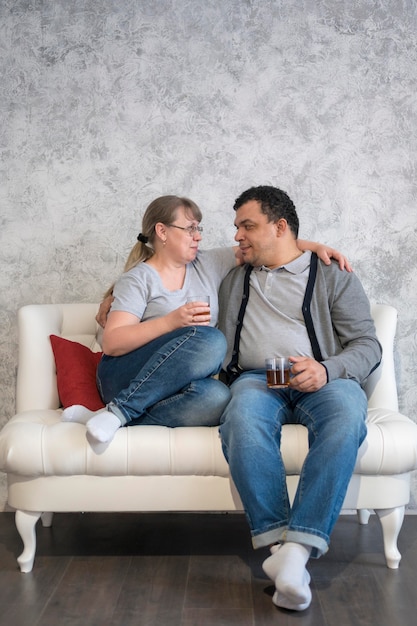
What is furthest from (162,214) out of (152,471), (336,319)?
(152,471)

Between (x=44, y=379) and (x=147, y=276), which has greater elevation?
(x=147, y=276)

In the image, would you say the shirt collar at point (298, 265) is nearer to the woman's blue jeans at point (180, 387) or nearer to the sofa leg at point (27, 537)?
the woman's blue jeans at point (180, 387)

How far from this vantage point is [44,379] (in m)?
2.94

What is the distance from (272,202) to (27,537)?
4.59 ft

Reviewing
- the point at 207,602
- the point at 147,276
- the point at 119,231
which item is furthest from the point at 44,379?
the point at 207,602

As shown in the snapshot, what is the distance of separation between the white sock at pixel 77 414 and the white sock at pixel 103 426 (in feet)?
0.35

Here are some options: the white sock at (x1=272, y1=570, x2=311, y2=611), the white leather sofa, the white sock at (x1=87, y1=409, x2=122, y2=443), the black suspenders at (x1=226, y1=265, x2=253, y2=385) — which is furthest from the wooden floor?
the black suspenders at (x1=226, y1=265, x2=253, y2=385)

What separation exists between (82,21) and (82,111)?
14.4 inches

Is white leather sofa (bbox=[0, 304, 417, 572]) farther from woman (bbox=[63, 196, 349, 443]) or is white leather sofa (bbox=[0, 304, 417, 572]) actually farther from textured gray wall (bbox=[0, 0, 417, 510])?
textured gray wall (bbox=[0, 0, 417, 510])

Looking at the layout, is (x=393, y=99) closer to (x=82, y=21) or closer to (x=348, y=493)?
(x=82, y=21)

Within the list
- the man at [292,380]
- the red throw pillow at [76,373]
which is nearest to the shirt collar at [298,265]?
the man at [292,380]

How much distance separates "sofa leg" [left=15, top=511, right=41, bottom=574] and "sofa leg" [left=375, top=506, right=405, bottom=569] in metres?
1.07

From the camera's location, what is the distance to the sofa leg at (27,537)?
8.11 ft

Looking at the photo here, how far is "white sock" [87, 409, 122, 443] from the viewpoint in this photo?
7.80 feet
